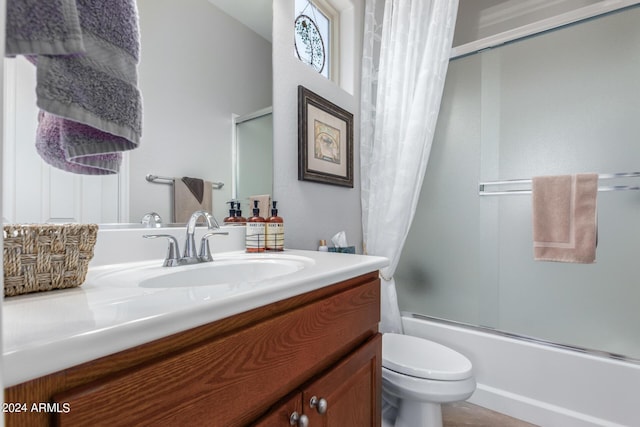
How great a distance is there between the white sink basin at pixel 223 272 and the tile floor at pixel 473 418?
1220 mm

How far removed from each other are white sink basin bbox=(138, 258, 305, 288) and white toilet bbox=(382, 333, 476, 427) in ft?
2.07

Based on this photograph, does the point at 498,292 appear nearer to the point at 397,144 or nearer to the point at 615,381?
the point at 615,381

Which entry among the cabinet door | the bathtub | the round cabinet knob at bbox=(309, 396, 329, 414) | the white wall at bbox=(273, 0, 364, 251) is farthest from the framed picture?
the bathtub

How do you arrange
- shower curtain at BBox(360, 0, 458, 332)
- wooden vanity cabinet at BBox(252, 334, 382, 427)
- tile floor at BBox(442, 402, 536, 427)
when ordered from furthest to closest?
shower curtain at BBox(360, 0, 458, 332), tile floor at BBox(442, 402, 536, 427), wooden vanity cabinet at BBox(252, 334, 382, 427)

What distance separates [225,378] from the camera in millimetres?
461

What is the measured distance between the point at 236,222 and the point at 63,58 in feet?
2.58

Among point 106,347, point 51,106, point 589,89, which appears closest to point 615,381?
point 589,89

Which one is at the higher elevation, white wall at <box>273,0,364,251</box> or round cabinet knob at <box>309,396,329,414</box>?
white wall at <box>273,0,364,251</box>

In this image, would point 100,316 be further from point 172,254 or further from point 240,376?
point 172,254

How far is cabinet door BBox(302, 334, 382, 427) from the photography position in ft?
2.11

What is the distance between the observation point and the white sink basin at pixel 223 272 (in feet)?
2.45

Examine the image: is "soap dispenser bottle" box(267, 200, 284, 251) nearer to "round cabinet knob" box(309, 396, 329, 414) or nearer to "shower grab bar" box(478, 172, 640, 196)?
"round cabinet knob" box(309, 396, 329, 414)

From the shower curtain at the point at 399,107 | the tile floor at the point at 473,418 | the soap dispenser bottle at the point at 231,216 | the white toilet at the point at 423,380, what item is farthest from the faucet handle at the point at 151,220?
the tile floor at the point at 473,418

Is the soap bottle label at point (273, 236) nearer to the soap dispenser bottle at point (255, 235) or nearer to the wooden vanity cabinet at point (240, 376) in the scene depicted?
the soap dispenser bottle at point (255, 235)
